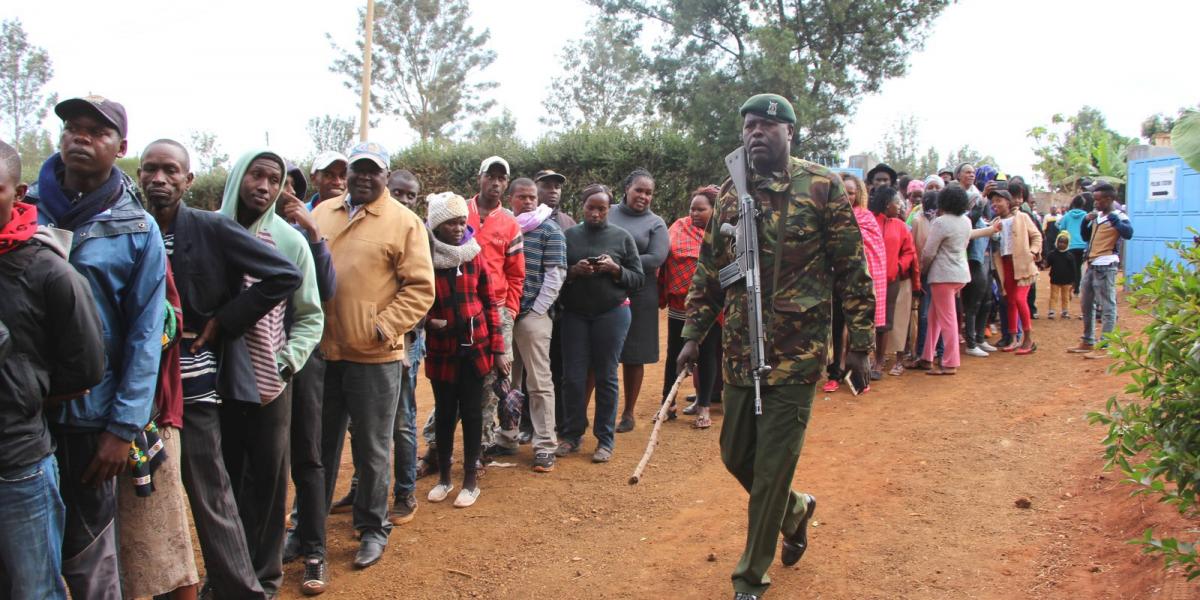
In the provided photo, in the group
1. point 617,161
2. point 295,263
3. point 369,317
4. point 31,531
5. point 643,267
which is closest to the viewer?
point 31,531

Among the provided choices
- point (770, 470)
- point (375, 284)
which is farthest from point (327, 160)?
point (770, 470)

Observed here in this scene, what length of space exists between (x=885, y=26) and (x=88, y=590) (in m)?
16.7

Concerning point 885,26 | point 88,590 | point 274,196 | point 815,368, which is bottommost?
point 88,590

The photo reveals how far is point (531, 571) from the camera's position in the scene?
4.52 metres

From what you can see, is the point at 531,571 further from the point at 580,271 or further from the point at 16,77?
the point at 16,77

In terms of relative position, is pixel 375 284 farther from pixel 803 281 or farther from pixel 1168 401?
pixel 1168 401

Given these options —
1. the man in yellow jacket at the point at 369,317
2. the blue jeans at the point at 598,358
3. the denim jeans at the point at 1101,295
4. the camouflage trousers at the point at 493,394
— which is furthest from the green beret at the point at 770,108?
the denim jeans at the point at 1101,295

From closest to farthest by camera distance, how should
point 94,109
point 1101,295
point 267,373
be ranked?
1. point 94,109
2. point 267,373
3. point 1101,295

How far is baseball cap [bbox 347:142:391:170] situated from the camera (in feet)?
14.9

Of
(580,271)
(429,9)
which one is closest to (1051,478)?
(580,271)

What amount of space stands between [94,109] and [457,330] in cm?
264

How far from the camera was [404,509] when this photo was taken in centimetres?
526

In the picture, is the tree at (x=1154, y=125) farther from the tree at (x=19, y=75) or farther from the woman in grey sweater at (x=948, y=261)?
the tree at (x=19, y=75)

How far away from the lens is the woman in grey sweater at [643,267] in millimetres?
7074
